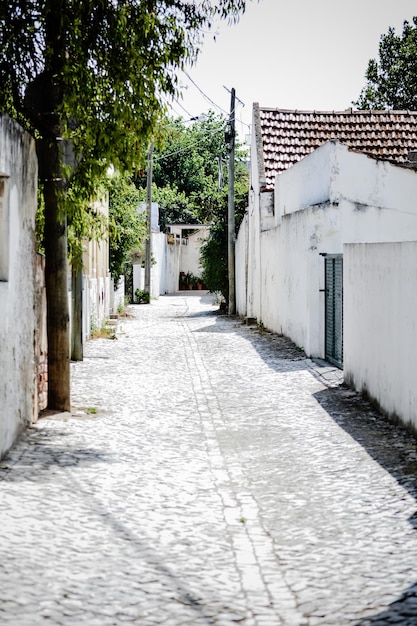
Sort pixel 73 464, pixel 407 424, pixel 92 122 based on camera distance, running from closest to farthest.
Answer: pixel 73 464 < pixel 407 424 < pixel 92 122

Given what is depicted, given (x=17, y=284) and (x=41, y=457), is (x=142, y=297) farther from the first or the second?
(x=41, y=457)

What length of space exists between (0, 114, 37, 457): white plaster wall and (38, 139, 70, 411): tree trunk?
2.24ft

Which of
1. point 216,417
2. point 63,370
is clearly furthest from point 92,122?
point 216,417

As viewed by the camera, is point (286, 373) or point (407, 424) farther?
point (286, 373)

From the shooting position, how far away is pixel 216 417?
11711 millimetres

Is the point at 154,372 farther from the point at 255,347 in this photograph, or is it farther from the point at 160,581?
the point at 160,581

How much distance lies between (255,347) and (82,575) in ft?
46.5

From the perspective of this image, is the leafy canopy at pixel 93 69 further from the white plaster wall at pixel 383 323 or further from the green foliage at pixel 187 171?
the green foliage at pixel 187 171

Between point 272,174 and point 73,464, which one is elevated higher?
point 272,174

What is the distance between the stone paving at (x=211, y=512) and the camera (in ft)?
17.6

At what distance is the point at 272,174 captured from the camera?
2619 cm

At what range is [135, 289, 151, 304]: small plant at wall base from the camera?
42344 mm

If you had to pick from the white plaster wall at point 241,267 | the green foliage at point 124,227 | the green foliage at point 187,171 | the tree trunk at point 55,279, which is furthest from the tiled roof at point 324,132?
the green foliage at point 187,171

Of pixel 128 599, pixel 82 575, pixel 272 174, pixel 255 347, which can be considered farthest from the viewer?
pixel 272 174
